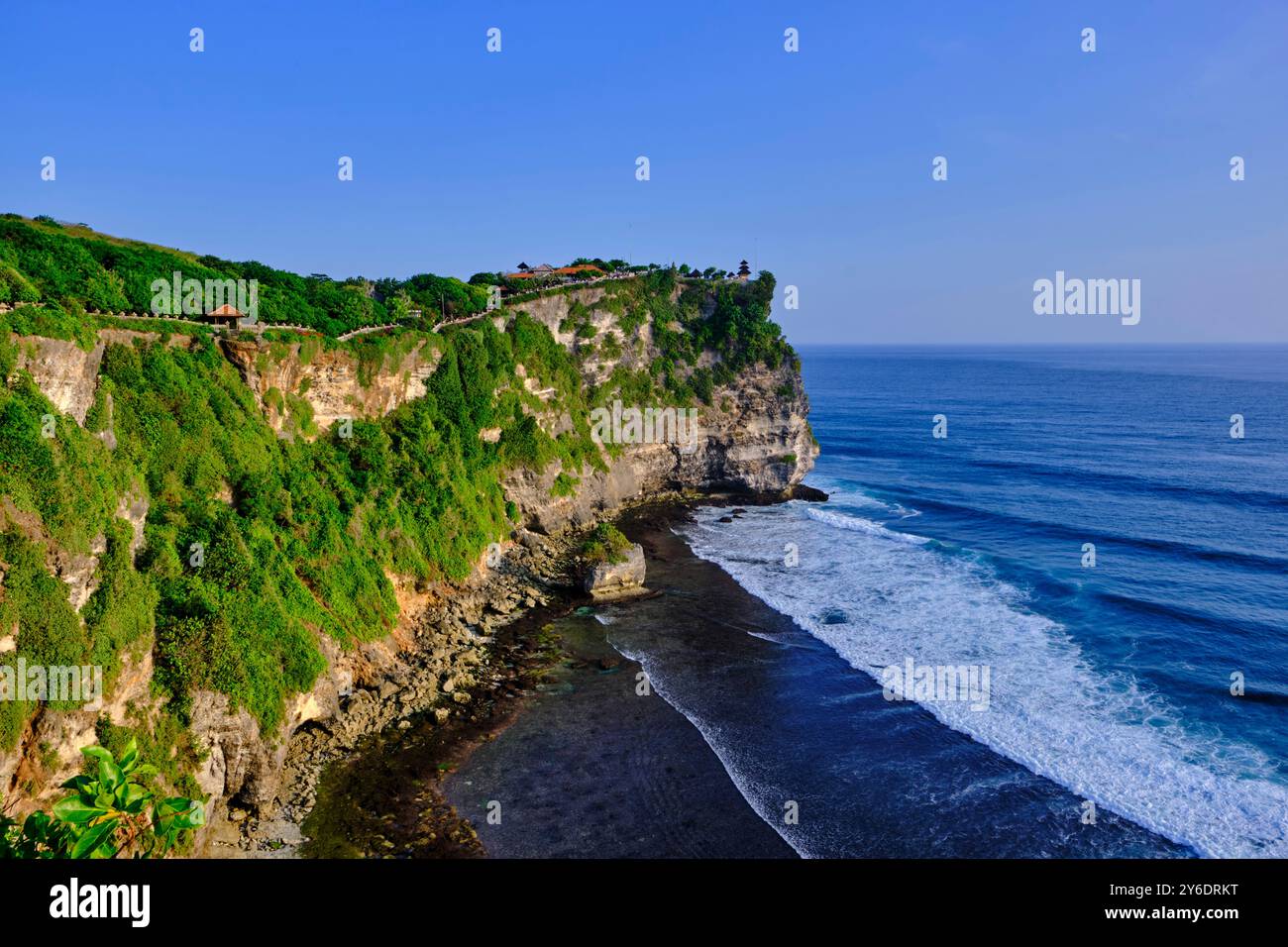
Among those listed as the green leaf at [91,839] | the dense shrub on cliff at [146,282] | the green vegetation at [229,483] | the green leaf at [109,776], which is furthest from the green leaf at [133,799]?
the dense shrub on cliff at [146,282]

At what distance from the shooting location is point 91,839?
6.29 metres

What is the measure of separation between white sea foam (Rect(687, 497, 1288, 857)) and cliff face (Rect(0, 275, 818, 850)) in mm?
10689

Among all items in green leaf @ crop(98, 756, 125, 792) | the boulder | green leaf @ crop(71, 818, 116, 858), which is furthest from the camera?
the boulder

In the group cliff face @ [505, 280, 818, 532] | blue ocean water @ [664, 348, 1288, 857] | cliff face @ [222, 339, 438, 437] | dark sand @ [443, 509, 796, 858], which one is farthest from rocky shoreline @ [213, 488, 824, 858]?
cliff face @ [505, 280, 818, 532]

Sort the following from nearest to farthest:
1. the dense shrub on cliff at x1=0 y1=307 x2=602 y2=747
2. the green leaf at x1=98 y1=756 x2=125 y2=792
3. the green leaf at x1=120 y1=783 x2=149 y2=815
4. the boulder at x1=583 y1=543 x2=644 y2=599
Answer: the green leaf at x1=120 y1=783 x2=149 y2=815, the green leaf at x1=98 y1=756 x2=125 y2=792, the dense shrub on cliff at x1=0 y1=307 x2=602 y2=747, the boulder at x1=583 y1=543 x2=644 y2=599

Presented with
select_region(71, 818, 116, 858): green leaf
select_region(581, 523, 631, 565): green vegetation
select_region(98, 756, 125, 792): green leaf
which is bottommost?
select_region(581, 523, 631, 565): green vegetation

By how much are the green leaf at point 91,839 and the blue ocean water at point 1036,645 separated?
1910 cm

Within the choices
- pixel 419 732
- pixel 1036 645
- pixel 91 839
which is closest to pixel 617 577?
pixel 419 732

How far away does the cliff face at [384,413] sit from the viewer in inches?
818

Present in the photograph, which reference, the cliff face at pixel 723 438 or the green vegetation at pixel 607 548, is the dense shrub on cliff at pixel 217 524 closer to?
the green vegetation at pixel 607 548

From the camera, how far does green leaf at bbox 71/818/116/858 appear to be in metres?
6.25

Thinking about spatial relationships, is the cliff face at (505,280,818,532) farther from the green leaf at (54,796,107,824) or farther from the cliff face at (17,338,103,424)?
the green leaf at (54,796,107,824)

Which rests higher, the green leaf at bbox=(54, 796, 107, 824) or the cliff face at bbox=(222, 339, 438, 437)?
the cliff face at bbox=(222, 339, 438, 437)
